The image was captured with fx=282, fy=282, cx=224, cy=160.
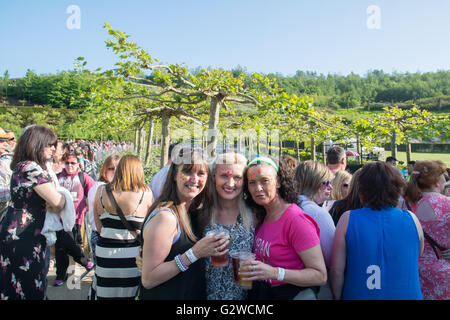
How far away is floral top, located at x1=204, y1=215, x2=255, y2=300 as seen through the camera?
183 centimetres

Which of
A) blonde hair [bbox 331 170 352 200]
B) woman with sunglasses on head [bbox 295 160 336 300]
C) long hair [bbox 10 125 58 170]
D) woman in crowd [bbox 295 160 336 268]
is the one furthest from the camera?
blonde hair [bbox 331 170 352 200]

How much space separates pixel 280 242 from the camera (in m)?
1.73

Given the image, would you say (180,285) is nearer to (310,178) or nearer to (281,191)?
(281,191)

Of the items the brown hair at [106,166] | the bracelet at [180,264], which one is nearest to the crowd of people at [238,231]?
the bracelet at [180,264]

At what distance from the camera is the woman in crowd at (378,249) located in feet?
5.93

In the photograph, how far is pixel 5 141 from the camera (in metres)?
4.14

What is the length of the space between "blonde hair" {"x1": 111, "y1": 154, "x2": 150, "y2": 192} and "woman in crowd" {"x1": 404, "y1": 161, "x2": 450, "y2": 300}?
2571mm

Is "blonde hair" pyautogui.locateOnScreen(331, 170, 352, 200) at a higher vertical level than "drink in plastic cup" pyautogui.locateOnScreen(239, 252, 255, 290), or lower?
higher

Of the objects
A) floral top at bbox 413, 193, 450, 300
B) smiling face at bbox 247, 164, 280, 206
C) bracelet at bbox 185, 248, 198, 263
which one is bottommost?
floral top at bbox 413, 193, 450, 300

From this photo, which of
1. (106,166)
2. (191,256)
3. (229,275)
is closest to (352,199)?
(229,275)

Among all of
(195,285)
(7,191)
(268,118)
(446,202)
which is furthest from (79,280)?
(268,118)

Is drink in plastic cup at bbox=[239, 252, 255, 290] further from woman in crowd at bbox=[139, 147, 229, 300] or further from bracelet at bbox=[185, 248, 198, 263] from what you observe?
bracelet at bbox=[185, 248, 198, 263]

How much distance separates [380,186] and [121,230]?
2124 millimetres

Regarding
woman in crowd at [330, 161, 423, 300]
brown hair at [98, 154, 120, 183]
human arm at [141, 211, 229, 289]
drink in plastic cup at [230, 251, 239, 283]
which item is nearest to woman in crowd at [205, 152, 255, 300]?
drink in plastic cup at [230, 251, 239, 283]
